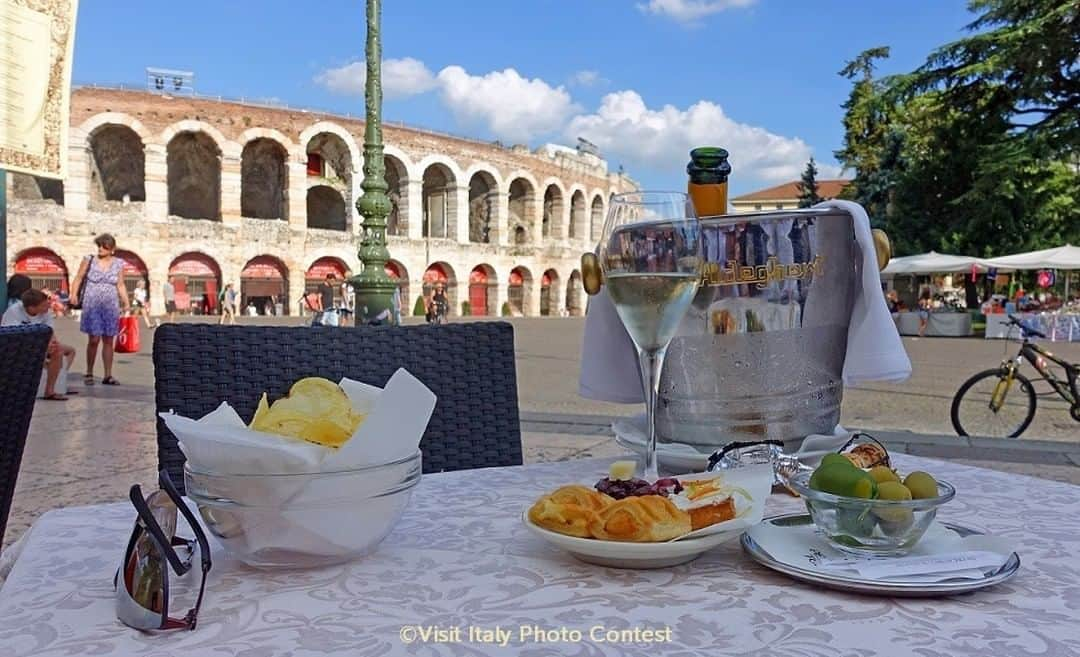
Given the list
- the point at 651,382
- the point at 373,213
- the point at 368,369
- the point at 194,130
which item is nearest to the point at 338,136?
the point at 194,130

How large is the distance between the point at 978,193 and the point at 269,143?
24.9 metres

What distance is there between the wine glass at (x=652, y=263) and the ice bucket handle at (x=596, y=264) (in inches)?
1.9

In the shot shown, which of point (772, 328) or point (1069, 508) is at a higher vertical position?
point (772, 328)

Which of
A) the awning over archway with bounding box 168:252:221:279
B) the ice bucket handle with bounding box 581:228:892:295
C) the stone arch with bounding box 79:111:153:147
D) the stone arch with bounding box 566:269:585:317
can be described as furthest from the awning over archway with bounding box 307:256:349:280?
the ice bucket handle with bounding box 581:228:892:295

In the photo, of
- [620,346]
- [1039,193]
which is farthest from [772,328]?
[1039,193]

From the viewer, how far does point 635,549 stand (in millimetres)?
648

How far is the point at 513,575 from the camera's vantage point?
0.67 m

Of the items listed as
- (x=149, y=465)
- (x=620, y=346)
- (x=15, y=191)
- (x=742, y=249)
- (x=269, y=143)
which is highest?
(x=269, y=143)

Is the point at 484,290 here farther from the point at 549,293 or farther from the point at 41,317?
the point at 41,317

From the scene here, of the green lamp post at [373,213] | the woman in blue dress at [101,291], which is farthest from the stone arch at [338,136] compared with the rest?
the woman in blue dress at [101,291]

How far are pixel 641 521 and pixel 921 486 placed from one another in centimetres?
25

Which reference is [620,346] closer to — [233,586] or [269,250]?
[233,586]

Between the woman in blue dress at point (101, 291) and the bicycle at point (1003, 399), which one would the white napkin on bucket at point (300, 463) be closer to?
the bicycle at point (1003, 399)

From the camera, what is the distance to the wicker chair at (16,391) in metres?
1.16
